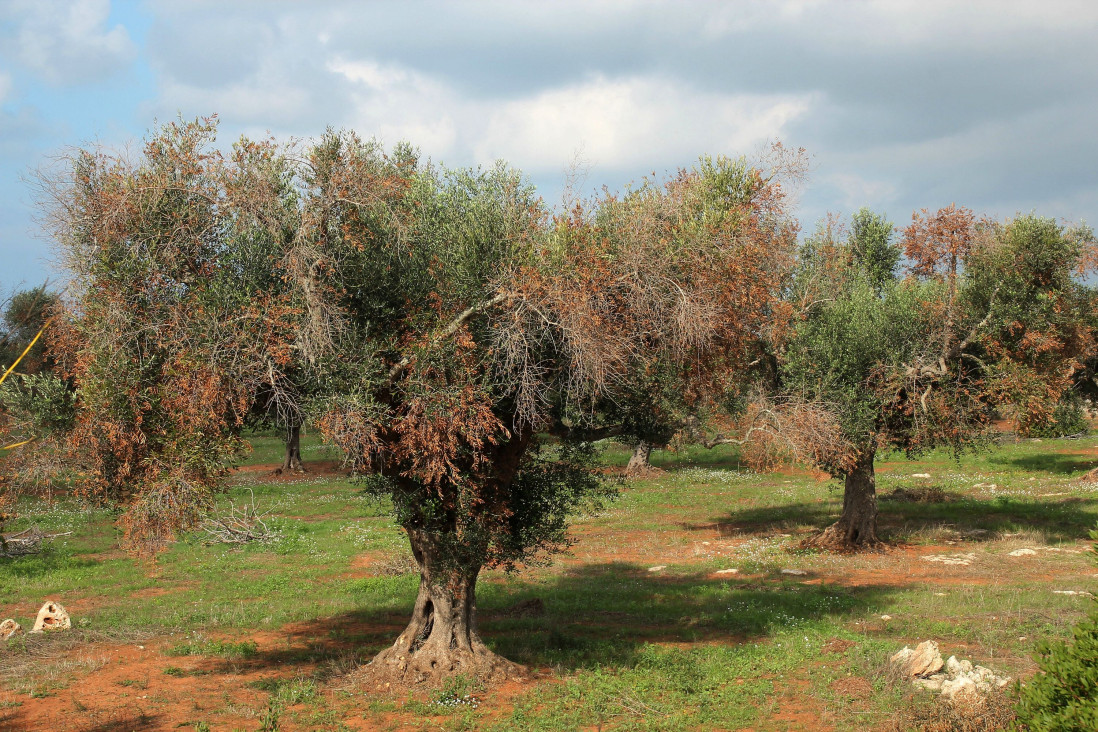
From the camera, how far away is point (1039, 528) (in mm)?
25328

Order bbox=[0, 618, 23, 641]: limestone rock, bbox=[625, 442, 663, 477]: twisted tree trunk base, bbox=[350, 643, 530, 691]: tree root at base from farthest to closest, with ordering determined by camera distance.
Answer: bbox=[625, 442, 663, 477]: twisted tree trunk base, bbox=[0, 618, 23, 641]: limestone rock, bbox=[350, 643, 530, 691]: tree root at base

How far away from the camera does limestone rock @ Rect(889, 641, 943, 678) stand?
38.7 feet

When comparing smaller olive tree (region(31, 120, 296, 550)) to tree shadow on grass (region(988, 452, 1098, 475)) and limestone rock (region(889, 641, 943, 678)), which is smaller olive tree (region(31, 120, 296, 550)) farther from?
tree shadow on grass (region(988, 452, 1098, 475))

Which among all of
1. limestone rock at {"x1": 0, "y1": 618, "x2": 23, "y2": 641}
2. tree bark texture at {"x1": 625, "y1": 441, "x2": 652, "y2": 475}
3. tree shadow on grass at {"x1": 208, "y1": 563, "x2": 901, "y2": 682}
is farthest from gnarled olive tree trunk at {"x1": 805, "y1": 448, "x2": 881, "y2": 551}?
limestone rock at {"x1": 0, "y1": 618, "x2": 23, "y2": 641}

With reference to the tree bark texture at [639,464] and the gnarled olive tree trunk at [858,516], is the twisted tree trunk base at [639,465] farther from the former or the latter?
the gnarled olive tree trunk at [858,516]

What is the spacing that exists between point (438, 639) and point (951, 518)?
2115cm

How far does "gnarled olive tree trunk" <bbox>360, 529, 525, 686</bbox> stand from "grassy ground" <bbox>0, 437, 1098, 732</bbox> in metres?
0.47

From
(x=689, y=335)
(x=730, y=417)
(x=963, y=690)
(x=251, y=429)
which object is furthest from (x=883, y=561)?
(x=251, y=429)

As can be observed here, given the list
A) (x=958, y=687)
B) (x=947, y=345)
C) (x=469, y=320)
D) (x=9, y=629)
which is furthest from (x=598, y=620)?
(x=947, y=345)

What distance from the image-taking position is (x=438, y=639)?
43.6 ft

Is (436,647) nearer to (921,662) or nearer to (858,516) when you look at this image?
(921,662)

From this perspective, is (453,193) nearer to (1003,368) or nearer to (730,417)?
(730,417)

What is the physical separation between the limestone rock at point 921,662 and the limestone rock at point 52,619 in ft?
49.7

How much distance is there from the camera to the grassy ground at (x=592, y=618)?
1188 cm
